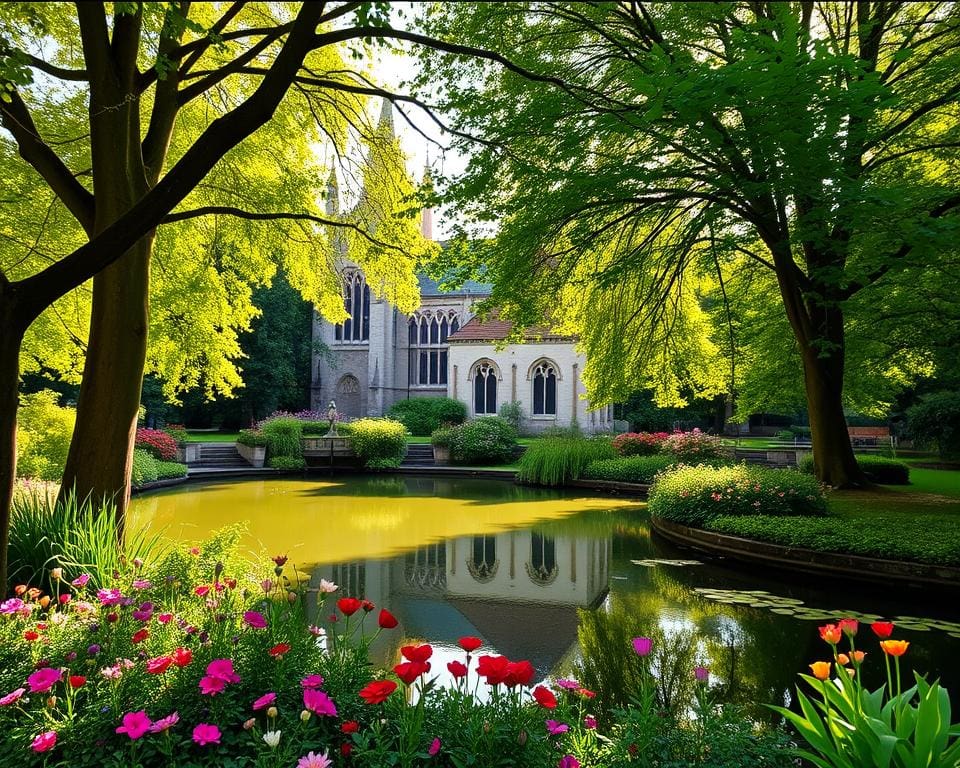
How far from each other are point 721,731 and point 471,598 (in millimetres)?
4867

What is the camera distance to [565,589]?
7.65 metres

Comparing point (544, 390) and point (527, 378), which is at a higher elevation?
point (527, 378)

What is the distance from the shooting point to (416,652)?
2066 millimetres

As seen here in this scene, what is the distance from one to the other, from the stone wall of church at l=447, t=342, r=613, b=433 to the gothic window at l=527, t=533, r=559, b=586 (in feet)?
61.9

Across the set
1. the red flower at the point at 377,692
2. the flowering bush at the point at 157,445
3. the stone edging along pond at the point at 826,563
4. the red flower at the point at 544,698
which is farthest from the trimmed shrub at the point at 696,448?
the red flower at the point at 377,692

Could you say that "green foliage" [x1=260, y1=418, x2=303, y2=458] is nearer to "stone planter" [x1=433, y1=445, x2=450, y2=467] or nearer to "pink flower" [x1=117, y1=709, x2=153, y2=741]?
"stone planter" [x1=433, y1=445, x2=450, y2=467]

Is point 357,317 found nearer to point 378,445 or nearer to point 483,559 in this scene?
point 378,445

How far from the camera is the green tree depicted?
6.23m

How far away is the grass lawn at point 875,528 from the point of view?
25.4 feet

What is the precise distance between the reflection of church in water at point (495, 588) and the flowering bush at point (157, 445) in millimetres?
13689

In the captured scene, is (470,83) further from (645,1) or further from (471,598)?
(471,598)

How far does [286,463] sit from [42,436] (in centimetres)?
973

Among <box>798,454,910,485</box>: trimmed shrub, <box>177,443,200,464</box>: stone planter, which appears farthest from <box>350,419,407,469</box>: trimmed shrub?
<box>798,454,910,485</box>: trimmed shrub

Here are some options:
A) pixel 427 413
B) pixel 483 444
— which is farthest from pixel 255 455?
pixel 427 413
